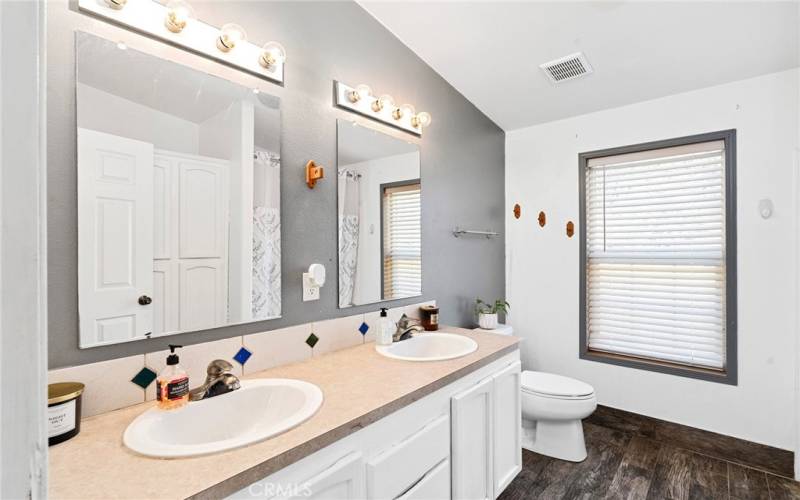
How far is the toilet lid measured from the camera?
2.25 metres

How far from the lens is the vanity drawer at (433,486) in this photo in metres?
1.22

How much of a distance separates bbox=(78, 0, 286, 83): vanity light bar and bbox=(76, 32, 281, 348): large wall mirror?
8 centimetres

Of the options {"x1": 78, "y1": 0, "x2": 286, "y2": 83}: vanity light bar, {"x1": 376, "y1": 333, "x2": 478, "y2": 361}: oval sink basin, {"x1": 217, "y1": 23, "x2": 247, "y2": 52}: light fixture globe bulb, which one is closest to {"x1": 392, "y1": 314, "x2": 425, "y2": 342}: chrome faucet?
{"x1": 376, "y1": 333, "x2": 478, "y2": 361}: oval sink basin

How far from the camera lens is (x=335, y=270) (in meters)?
1.75

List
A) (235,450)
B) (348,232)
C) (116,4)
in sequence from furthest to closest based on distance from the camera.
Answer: (348,232), (116,4), (235,450)

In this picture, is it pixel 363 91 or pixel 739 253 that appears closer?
pixel 363 91

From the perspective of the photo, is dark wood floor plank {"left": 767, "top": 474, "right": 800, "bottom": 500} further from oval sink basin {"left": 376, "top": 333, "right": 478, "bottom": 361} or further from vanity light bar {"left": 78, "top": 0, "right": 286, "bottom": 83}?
vanity light bar {"left": 78, "top": 0, "right": 286, "bottom": 83}

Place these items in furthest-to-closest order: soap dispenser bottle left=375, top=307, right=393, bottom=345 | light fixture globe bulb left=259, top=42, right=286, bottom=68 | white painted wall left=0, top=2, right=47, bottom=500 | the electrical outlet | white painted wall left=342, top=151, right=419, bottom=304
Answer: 1. white painted wall left=342, top=151, right=419, bottom=304
2. soap dispenser bottle left=375, top=307, right=393, bottom=345
3. the electrical outlet
4. light fixture globe bulb left=259, top=42, right=286, bottom=68
5. white painted wall left=0, top=2, right=47, bottom=500

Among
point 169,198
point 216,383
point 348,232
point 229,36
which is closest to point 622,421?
point 348,232

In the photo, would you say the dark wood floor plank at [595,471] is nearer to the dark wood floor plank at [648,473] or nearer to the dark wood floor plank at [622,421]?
the dark wood floor plank at [648,473]

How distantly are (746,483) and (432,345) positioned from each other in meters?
1.91

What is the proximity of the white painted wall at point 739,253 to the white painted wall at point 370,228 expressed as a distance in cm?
160

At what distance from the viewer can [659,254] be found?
8.64 ft

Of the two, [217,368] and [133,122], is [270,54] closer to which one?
[133,122]
